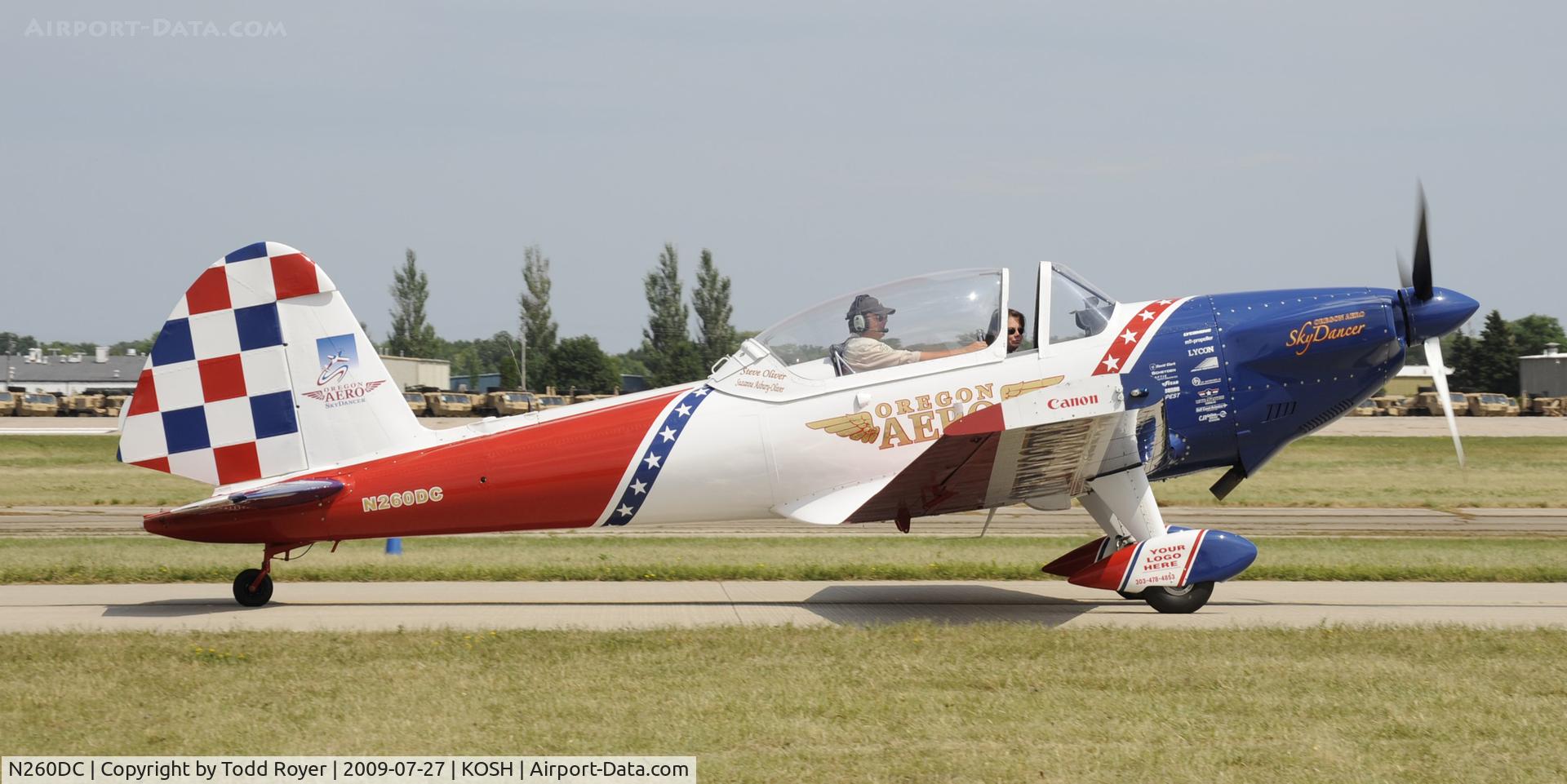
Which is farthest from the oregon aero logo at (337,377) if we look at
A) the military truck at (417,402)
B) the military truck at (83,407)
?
the military truck at (83,407)

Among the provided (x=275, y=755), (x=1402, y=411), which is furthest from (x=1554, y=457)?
(x=275, y=755)

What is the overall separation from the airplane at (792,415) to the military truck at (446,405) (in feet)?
152

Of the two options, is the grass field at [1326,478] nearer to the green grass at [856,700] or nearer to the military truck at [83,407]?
the green grass at [856,700]

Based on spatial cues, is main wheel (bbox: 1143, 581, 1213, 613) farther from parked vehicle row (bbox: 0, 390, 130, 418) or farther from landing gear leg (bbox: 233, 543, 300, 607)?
parked vehicle row (bbox: 0, 390, 130, 418)

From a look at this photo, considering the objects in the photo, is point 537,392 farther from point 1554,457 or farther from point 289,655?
point 289,655

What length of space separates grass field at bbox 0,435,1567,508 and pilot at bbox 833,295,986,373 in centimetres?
1210

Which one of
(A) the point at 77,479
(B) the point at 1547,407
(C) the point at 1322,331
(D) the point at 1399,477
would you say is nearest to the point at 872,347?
(C) the point at 1322,331

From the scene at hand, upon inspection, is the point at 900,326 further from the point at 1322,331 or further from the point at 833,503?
the point at 1322,331

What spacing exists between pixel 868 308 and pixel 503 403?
46537mm

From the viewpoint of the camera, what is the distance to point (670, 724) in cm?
606

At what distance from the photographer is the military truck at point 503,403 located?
5362 cm

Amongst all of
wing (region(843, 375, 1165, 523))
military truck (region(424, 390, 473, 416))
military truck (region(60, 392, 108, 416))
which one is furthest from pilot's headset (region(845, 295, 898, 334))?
military truck (region(60, 392, 108, 416))

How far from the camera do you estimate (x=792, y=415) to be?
9.17m

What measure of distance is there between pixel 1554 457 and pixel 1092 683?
30.3 metres
